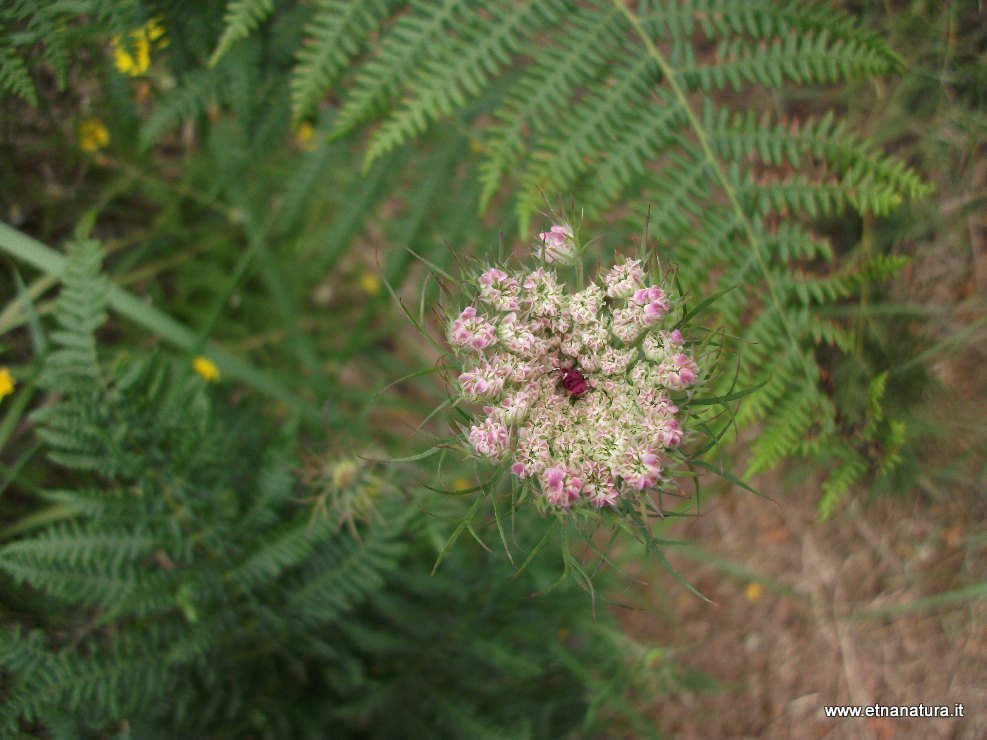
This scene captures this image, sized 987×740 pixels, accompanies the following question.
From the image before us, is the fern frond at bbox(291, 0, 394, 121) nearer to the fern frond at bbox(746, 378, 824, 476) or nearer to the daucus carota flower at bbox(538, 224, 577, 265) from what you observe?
the daucus carota flower at bbox(538, 224, 577, 265)

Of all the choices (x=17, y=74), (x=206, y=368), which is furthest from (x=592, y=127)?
(x=206, y=368)

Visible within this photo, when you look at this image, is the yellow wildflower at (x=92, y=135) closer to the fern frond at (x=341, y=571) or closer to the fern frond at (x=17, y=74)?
the fern frond at (x=17, y=74)

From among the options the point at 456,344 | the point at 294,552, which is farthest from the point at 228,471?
the point at 456,344

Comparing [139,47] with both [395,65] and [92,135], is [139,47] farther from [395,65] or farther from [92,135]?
[395,65]

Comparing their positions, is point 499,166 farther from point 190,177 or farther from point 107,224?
point 107,224

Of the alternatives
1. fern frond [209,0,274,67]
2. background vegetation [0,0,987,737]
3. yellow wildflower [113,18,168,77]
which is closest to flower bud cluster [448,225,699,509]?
background vegetation [0,0,987,737]

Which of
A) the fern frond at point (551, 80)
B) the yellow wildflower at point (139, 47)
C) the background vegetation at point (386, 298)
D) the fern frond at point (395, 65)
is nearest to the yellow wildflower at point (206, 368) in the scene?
the background vegetation at point (386, 298)
